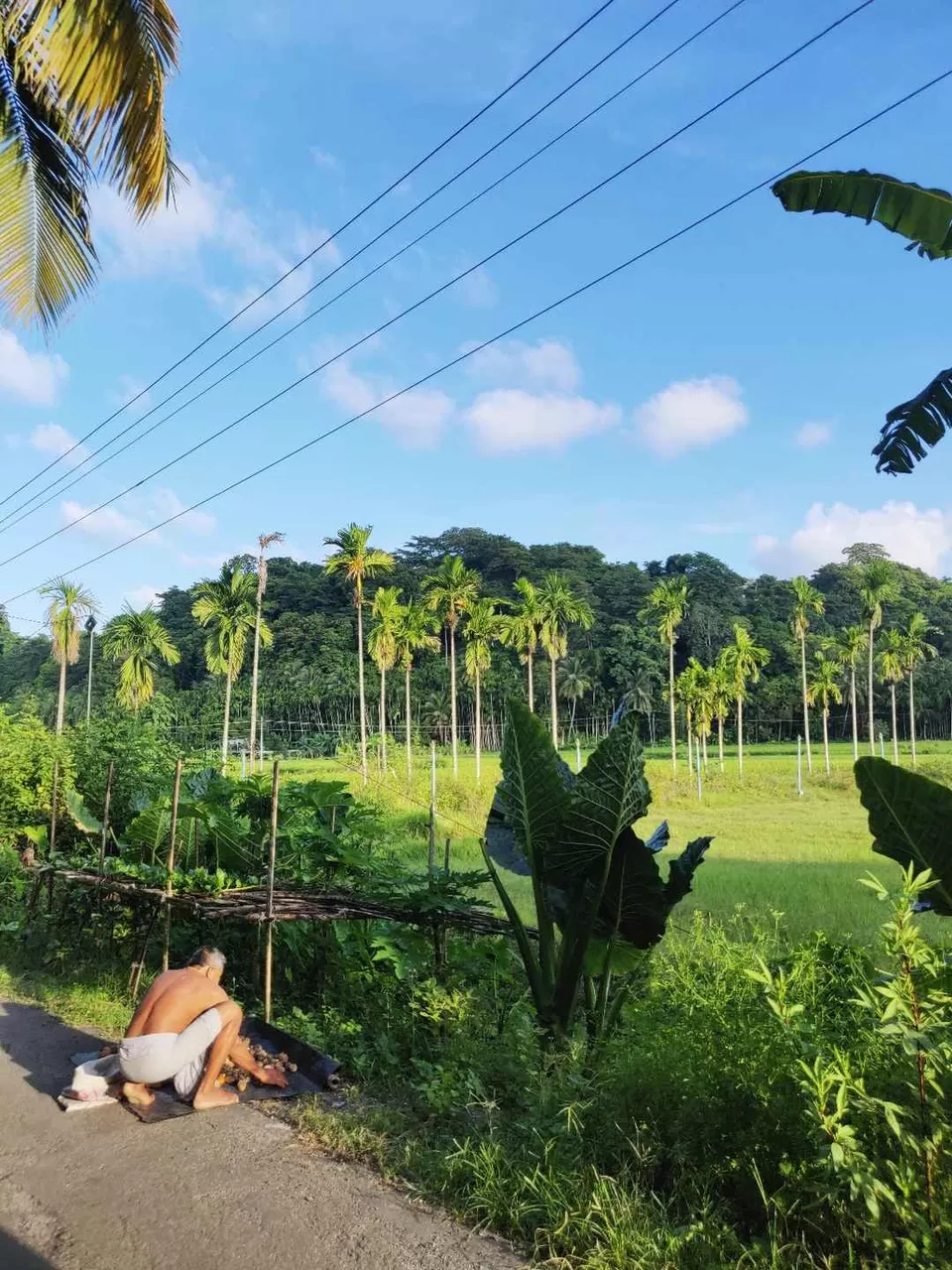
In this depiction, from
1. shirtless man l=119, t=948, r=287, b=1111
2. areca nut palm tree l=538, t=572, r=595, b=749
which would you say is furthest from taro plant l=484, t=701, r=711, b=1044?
areca nut palm tree l=538, t=572, r=595, b=749

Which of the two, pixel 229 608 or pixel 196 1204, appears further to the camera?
pixel 229 608

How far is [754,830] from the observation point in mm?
28938

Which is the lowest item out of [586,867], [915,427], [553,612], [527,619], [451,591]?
[586,867]

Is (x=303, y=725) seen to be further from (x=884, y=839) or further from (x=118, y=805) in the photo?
(x=884, y=839)

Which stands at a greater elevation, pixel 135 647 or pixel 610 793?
pixel 135 647

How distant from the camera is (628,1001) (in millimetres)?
5719

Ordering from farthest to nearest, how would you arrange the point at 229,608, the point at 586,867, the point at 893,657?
the point at 893,657, the point at 229,608, the point at 586,867

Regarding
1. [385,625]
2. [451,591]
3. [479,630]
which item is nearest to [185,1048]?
[385,625]

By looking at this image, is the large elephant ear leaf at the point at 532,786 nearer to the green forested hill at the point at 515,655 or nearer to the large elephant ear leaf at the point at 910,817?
the large elephant ear leaf at the point at 910,817

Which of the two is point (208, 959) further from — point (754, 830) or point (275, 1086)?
point (754, 830)

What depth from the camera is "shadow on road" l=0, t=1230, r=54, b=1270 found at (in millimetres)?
3440

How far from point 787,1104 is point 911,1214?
0.60 meters

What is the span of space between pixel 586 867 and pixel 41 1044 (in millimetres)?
3928

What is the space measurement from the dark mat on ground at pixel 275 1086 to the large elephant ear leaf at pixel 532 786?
1650 millimetres
